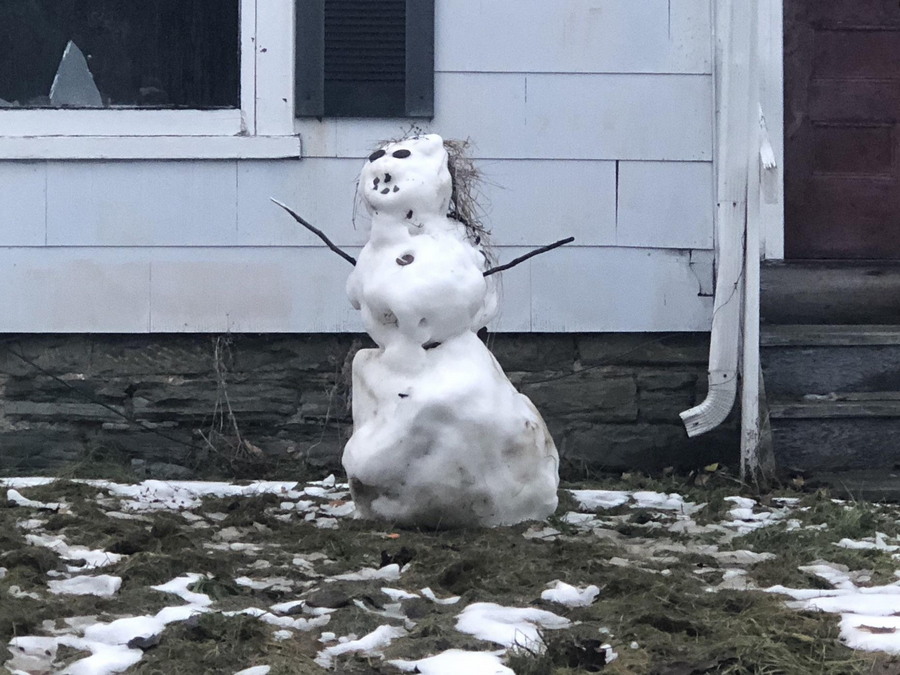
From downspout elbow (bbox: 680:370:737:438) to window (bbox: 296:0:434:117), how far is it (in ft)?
5.23

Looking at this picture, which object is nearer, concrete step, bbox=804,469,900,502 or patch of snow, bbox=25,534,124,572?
patch of snow, bbox=25,534,124,572

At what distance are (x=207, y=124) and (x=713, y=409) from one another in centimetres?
234

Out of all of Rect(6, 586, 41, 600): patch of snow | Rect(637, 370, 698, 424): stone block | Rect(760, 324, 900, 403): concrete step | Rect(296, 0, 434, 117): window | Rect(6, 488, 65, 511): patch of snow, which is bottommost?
Rect(6, 488, 65, 511): patch of snow

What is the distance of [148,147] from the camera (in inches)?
197

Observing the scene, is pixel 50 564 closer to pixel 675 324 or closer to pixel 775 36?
pixel 675 324

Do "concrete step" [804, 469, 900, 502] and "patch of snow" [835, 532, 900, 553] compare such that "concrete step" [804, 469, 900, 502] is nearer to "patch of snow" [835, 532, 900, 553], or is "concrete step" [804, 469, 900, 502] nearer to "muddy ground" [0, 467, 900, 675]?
"muddy ground" [0, 467, 900, 675]

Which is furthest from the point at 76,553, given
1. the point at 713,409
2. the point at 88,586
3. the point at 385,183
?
the point at 713,409

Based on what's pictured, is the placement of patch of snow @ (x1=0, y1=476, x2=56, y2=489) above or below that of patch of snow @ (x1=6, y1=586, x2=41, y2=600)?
below

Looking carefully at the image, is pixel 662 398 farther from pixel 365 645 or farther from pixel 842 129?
pixel 365 645

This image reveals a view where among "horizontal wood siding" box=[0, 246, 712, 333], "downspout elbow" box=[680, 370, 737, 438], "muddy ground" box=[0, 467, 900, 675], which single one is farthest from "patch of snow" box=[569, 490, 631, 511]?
"horizontal wood siding" box=[0, 246, 712, 333]

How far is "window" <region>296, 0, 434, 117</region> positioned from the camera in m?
5.00

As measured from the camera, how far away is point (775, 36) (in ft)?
17.0

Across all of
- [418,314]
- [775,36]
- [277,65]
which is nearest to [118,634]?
[418,314]

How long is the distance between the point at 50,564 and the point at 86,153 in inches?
95.8
